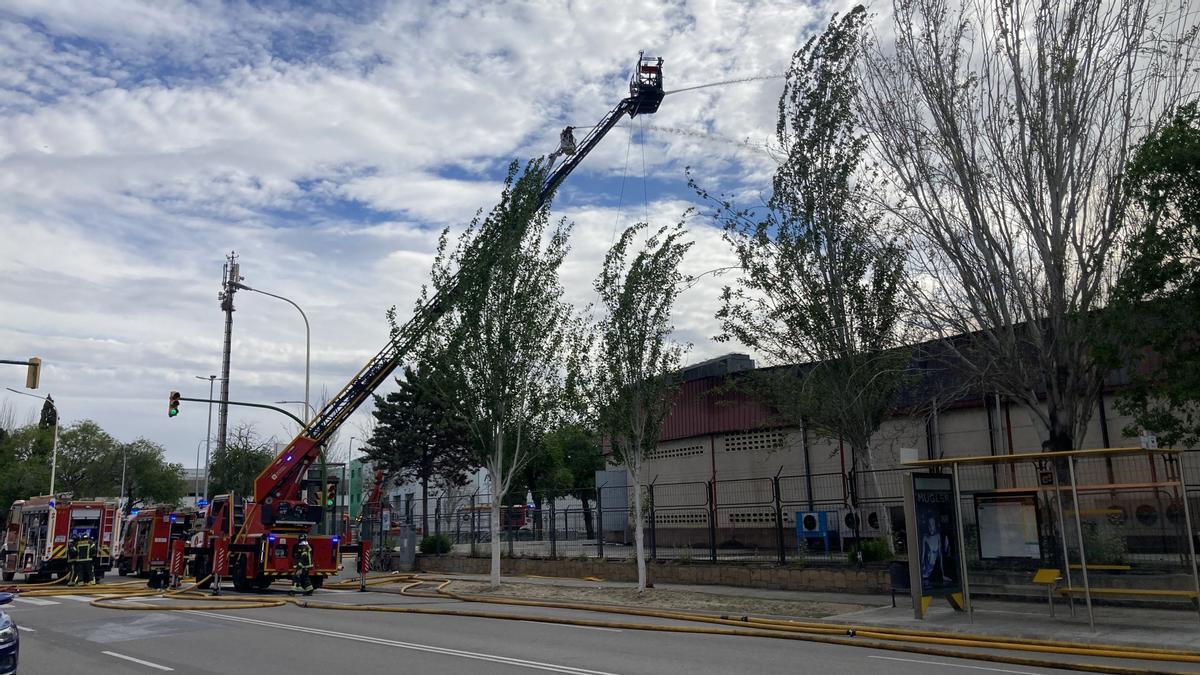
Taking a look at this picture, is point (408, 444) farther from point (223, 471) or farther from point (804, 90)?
point (804, 90)

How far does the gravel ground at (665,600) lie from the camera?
57.2 ft

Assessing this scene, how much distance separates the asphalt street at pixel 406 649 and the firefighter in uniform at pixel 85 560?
11.2m

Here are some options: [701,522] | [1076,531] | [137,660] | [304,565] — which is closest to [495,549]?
[304,565]

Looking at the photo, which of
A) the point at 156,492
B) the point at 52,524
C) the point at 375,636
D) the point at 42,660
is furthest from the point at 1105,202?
the point at 156,492

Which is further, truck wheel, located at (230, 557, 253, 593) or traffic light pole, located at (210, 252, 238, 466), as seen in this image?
traffic light pole, located at (210, 252, 238, 466)

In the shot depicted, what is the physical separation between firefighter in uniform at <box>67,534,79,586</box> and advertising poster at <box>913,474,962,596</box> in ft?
85.9

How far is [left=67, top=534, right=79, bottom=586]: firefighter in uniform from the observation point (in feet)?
94.9

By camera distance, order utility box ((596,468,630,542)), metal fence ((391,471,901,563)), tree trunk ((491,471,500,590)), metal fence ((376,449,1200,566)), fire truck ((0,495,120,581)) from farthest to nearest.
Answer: fire truck ((0,495,120,581)), utility box ((596,468,630,542)), tree trunk ((491,471,500,590)), metal fence ((391,471,901,563)), metal fence ((376,449,1200,566))

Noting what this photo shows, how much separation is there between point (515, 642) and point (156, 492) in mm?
76819

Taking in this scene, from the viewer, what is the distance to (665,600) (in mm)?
20031

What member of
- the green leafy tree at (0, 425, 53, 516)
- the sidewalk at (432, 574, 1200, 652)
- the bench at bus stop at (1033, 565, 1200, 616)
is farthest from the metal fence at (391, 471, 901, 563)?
the green leafy tree at (0, 425, 53, 516)

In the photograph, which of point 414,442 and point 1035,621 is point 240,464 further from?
point 1035,621

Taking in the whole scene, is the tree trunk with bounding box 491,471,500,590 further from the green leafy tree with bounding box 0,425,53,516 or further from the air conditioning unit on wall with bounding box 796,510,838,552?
the green leafy tree with bounding box 0,425,53,516

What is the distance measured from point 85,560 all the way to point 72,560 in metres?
1.14
